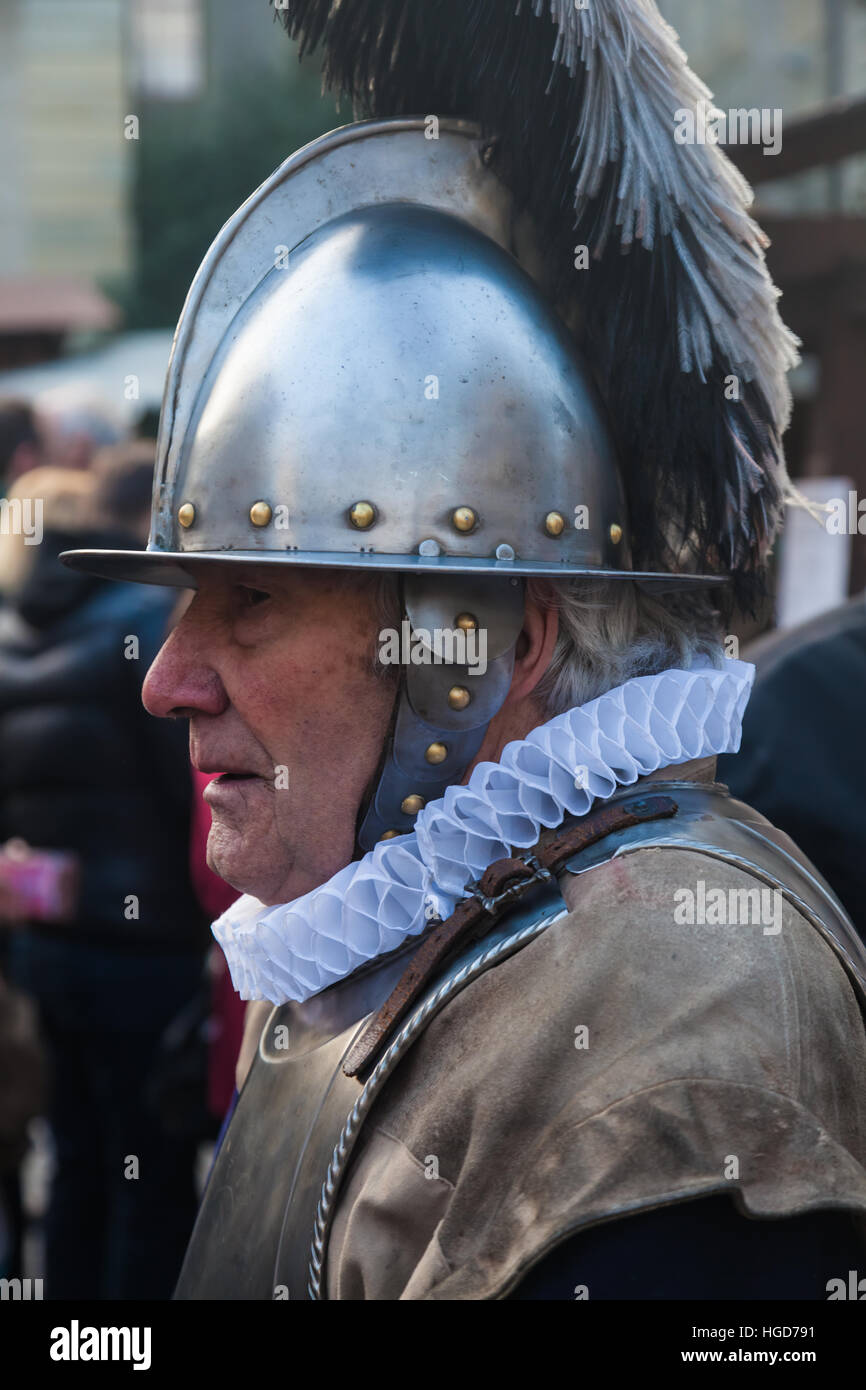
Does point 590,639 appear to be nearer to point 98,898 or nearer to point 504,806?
point 504,806

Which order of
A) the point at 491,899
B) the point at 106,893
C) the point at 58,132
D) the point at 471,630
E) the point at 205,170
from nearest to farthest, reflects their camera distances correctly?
the point at 491,899 < the point at 471,630 < the point at 106,893 < the point at 58,132 < the point at 205,170

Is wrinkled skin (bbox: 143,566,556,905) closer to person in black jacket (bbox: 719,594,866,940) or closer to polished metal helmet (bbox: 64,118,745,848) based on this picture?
polished metal helmet (bbox: 64,118,745,848)

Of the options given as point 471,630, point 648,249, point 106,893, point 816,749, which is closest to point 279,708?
point 471,630

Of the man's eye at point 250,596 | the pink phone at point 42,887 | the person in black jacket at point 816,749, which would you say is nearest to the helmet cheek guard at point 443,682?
the man's eye at point 250,596

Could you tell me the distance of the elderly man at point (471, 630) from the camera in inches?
61.6

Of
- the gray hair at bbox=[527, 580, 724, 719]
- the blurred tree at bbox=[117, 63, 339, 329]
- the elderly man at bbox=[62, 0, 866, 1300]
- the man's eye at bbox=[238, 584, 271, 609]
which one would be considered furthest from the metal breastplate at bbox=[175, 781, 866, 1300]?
the blurred tree at bbox=[117, 63, 339, 329]

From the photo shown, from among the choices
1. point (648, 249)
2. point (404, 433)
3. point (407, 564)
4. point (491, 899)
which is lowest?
point (491, 899)

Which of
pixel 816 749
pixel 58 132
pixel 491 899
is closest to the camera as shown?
pixel 491 899

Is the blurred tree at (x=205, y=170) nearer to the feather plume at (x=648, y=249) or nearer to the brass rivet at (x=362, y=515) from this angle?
the feather plume at (x=648, y=249)

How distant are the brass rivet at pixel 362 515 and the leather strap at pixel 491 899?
394 millimetres

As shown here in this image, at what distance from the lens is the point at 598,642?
1.84 meters

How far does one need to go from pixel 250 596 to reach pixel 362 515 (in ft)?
0.67

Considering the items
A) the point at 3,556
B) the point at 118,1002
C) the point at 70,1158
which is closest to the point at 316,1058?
the point at 118,1002

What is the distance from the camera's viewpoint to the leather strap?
167 cm
